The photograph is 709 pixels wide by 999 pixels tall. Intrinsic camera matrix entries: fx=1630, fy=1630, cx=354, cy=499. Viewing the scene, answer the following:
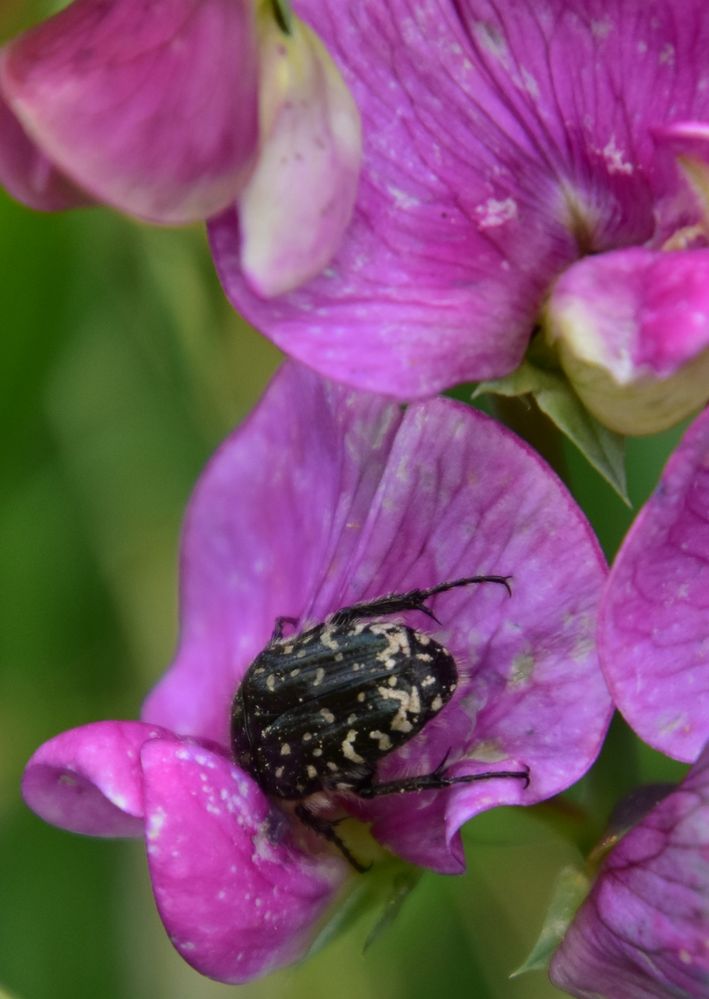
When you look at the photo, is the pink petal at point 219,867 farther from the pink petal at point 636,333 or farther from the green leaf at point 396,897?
the pink petal at point 636,333

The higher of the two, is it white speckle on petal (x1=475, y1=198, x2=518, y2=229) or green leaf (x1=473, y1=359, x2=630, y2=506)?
white speckle on petal (x1=475, y1=198, x2=518, y2=229)

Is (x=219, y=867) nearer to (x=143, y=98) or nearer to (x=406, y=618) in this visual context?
(x=406, y=618)

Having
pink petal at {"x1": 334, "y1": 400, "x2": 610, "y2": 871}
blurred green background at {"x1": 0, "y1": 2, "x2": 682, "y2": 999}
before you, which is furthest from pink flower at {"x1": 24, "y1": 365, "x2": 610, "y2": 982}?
blurred green background at {"x1": 0, "y1": 2, "x2": 682, "y2": 999}

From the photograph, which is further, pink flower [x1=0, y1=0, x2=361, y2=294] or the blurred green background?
the blurred green background

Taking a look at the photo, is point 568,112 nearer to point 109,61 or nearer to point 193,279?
point 109,61

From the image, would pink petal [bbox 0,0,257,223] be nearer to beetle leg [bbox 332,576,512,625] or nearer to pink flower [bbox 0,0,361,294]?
pink flower [bbox 0,0,361,294]

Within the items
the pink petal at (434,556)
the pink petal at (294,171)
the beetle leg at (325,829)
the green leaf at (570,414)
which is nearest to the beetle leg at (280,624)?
the pink petal at (434,556)

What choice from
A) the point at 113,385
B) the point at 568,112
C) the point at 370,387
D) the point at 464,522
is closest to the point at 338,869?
the point at 464,522
